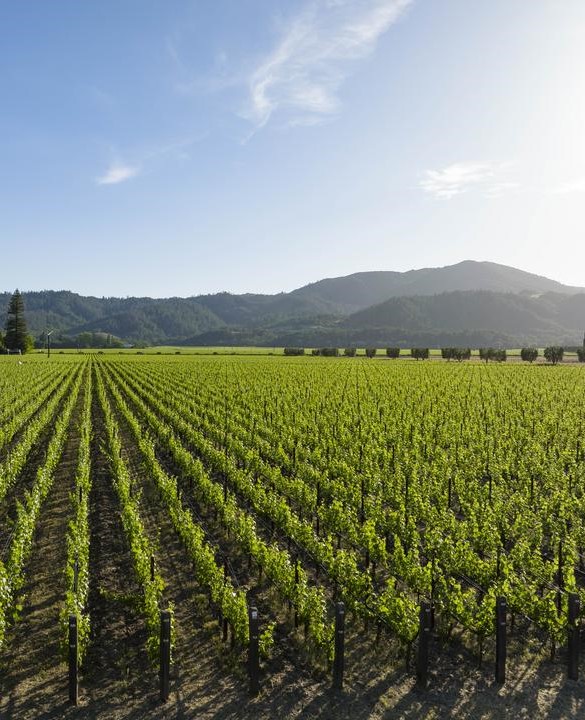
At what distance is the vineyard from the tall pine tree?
11480 centimetres

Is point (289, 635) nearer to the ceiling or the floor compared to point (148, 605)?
nearer to the floor

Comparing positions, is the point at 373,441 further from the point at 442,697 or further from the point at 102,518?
the point at 442,697

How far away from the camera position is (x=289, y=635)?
29.8ft

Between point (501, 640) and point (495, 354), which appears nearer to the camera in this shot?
point (501, 640)

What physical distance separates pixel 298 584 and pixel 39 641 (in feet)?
14.8

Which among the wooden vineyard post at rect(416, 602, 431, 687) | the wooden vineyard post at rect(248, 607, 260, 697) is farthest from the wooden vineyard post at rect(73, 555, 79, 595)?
the wooden vineyard post at rect(416, 602, 431, 687)

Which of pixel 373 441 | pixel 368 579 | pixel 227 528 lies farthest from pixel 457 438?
pixel 368 579

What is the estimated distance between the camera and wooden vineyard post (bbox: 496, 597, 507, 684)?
7801 millimetres

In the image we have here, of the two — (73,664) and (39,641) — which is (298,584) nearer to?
(73,664)

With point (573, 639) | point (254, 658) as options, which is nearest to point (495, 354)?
point (573, 639)

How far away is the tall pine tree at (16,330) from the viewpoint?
12212 cm

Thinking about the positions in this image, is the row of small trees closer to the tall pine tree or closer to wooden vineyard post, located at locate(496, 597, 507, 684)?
the tall pine tree

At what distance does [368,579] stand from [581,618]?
3636 mm

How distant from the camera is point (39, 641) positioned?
347 inches
